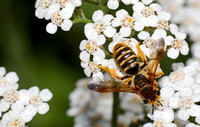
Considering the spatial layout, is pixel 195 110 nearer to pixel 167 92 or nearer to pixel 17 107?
pixel 167 92

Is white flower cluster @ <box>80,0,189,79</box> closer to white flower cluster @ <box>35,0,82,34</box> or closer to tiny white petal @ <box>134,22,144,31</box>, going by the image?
tiny white petal @ <box>134,22,144,31</box>

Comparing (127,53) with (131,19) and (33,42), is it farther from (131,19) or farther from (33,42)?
(33,42)

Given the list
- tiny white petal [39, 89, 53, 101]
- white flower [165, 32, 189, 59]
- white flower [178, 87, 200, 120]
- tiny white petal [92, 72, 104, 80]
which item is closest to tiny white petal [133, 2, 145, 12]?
white flower [165, 32, 189, 59]

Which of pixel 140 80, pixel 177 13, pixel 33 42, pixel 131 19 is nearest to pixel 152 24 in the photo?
pixel 131 19

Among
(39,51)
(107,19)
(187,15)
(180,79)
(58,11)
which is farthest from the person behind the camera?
(39,51)

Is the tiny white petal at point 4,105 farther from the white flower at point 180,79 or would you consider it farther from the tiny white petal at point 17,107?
the white flower at point 180,79

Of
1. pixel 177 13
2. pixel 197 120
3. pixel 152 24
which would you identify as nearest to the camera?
pixel 197 120

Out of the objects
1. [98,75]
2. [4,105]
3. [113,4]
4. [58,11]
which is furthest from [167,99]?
[4,105]
